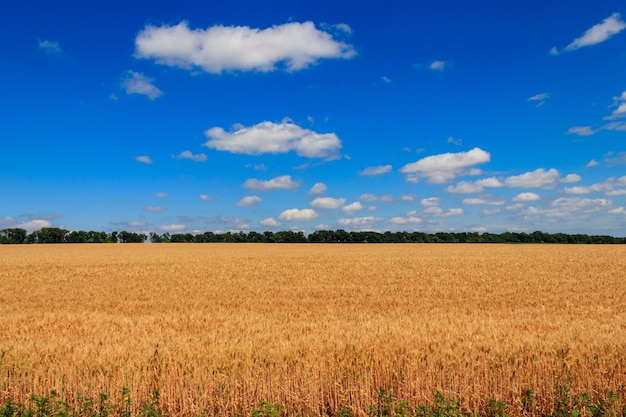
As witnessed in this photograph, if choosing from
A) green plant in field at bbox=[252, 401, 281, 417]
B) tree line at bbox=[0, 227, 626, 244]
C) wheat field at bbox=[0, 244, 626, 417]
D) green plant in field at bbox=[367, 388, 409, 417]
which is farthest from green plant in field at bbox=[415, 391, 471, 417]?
tree line at bbox=[0, 227, 626, 244]

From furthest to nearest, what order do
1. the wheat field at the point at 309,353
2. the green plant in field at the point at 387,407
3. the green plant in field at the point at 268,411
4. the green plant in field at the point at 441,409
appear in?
the wheat field at the point at 309,353
the green plant in field at the point at 387,407
the green plant in field at the point at 441,409
the green plant in field at the point at 268,411

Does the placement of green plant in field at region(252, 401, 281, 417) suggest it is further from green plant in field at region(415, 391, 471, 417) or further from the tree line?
the tree line

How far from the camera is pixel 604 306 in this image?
17172 mm

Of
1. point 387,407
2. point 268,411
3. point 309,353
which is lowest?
point 387,407

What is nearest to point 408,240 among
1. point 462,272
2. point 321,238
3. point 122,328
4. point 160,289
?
point 321,238

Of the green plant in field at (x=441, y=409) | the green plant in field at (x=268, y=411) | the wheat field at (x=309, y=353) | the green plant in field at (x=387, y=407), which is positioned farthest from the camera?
the wheat field at (x=309, y=353)

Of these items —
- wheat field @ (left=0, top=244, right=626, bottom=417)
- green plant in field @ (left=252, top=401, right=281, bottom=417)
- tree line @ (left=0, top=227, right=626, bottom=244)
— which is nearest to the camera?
green plant in field @ (left=252, top=401, right=281, bottom=417)

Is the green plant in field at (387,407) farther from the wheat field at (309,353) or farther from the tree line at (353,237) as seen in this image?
the tree line at (353,237)

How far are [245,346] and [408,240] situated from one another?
357 feet

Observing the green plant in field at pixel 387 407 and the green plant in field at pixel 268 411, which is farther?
the green plant in field at pixel 387 407

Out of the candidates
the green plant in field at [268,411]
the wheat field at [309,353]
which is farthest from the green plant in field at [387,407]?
the green plant in field at [268,411]

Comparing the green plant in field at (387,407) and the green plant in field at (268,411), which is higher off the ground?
the green plant in field at (268,411)

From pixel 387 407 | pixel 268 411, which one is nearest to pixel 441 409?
pixel 387 407

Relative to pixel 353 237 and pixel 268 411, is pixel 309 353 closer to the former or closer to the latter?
pixel 268 411
